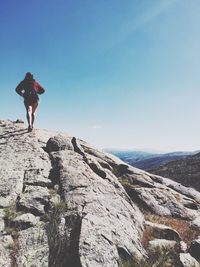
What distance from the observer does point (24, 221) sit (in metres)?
9.70

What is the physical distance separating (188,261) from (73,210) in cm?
408

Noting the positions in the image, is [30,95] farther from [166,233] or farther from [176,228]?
[166,233]

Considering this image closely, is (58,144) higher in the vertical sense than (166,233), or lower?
higher

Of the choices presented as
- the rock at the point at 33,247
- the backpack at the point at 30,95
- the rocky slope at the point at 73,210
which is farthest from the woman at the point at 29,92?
the rock at the point at 33,247

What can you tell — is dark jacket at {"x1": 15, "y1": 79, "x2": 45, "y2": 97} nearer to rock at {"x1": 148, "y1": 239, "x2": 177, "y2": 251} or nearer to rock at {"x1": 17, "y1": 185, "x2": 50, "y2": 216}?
rock at {"x1": 17, "y1": 185, "x2": 50, "y2": 216}

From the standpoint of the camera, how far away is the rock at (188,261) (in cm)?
848

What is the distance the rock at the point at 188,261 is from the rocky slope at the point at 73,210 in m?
0.03

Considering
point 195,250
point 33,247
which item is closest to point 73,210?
point 33,247

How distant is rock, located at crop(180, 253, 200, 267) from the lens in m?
8.48

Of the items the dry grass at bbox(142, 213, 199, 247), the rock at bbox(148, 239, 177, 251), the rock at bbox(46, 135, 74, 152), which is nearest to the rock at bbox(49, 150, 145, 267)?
the dry grass at bbox(142, 213, 199, 247)

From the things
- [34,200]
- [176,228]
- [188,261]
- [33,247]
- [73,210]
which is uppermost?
[34,200]

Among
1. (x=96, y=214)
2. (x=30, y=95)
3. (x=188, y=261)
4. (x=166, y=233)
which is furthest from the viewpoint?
(x=30, y=95)

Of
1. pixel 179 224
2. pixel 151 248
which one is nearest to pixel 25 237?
pixel 151 248

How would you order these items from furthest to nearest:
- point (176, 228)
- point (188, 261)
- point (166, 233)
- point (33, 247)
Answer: point (176, 228) → point (166, 233) → point (188, 261) → point (33, 247)
